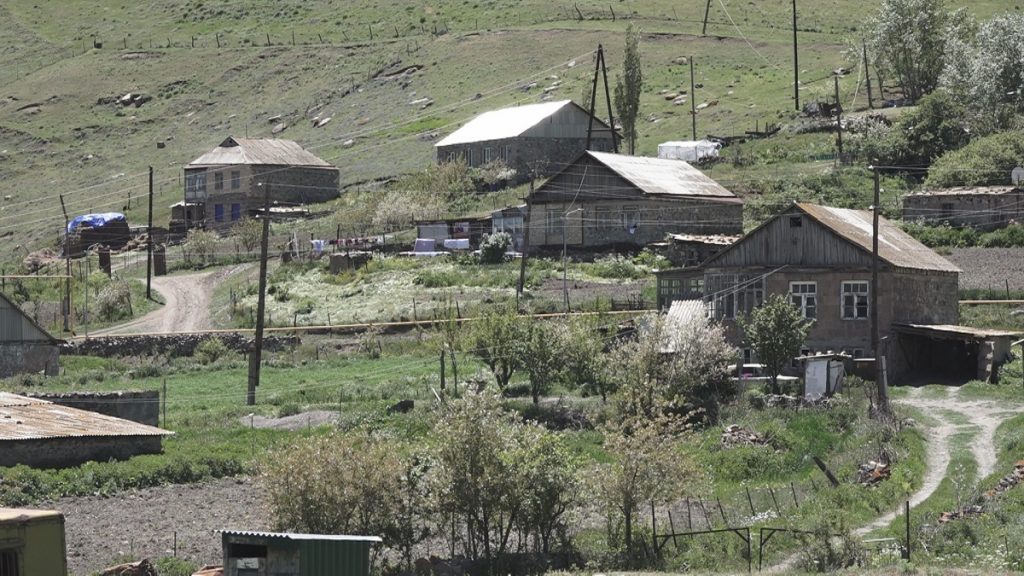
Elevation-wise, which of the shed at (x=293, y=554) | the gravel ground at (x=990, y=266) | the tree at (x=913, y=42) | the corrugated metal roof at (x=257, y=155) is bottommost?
the shed at (x=293, y=554)

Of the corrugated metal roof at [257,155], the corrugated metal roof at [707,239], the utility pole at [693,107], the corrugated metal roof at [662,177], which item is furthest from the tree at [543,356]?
the corrugated metal roof at [257,155]

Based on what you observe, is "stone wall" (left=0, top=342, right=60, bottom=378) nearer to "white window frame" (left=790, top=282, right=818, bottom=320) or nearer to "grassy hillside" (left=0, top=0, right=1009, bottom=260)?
"white window frame" (left=790, top=282, right=818, bottom=320)

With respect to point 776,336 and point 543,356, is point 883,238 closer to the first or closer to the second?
point 776,336

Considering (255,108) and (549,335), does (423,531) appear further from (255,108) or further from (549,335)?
(255,108)

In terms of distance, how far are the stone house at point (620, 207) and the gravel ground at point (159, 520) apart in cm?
4194

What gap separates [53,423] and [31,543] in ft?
61.1

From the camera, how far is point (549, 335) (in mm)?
54188

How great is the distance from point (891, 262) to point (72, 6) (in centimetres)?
15619

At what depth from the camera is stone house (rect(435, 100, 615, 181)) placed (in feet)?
344

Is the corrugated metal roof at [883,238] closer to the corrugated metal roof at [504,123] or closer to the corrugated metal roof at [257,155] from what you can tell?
the corrugated metal roof at [504,123]

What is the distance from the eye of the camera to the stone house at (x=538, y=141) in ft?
344

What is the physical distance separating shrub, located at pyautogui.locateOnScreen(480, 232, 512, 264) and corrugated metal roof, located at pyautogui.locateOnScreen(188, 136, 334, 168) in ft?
105

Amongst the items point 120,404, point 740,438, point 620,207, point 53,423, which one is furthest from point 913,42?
point 53,423

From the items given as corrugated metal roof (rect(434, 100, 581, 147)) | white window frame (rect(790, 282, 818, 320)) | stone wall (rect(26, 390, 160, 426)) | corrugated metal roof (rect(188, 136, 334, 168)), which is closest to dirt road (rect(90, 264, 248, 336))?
corrugated metal roof (rect(188, 136, 334, 168))
